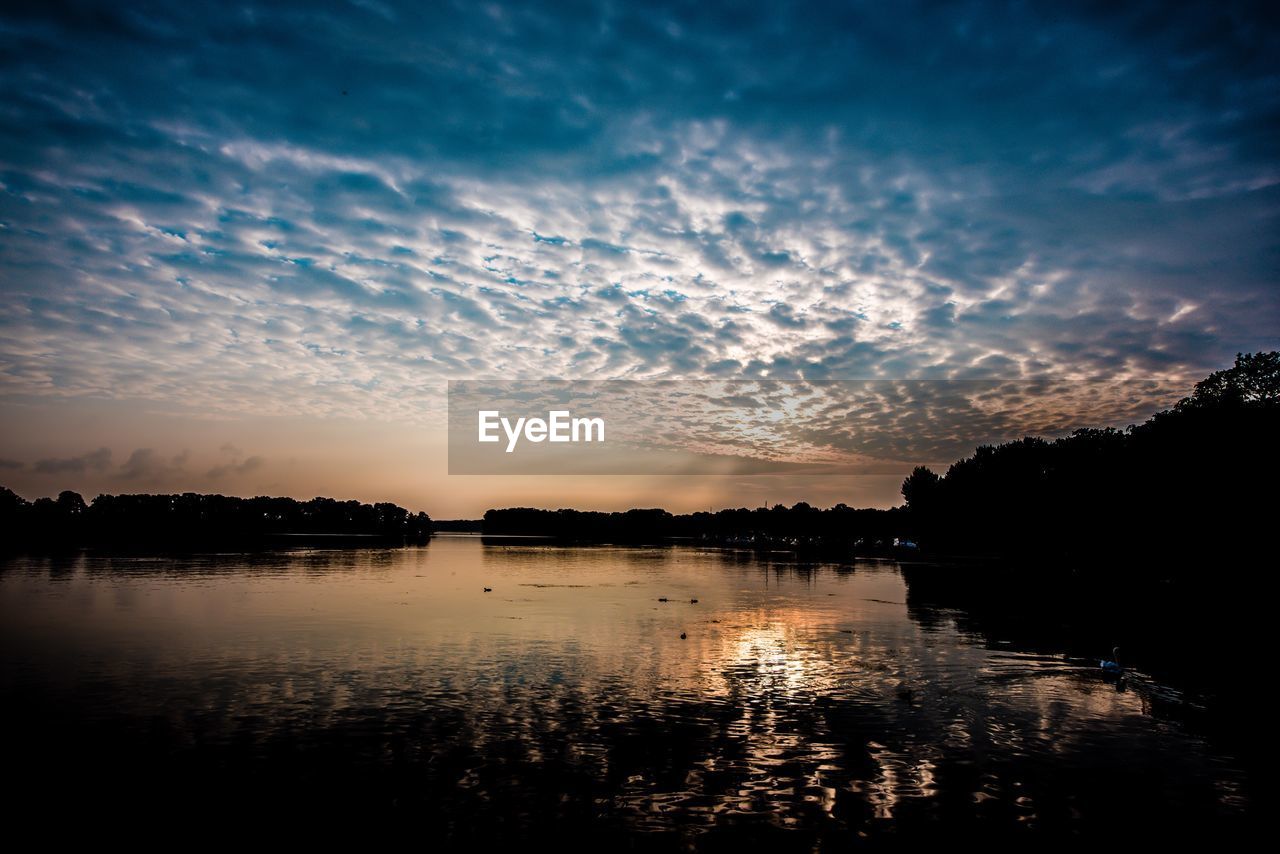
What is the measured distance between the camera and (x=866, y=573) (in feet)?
401

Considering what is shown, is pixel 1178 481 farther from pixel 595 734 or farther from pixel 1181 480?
pixel 595 734

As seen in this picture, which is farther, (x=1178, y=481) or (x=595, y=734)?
(x=1178, y=481)

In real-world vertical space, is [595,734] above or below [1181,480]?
below

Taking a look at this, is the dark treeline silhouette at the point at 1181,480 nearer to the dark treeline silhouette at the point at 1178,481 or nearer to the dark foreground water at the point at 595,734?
the dark treeline silhouette at the point at 1178,481

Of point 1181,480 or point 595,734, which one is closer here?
point 595,734

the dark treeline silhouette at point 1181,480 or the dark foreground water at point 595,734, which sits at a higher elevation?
the dark treeline silhouette at point 1181,480

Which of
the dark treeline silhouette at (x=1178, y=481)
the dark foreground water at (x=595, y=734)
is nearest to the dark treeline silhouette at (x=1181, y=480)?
the dark treeline silhouette at (x=1178, y=481)

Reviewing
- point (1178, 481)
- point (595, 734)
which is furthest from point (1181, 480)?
point (595, 734)

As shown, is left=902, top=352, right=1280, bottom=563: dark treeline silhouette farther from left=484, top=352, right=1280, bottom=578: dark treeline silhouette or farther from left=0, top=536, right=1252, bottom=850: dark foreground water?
left=0, top=536, right=1252, bottom=850: dark foreground water

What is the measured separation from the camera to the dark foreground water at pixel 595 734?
60.1ft

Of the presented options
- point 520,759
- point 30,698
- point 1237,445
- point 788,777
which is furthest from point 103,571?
point 1237,445

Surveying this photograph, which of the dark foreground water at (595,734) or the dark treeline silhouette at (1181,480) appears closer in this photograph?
the dark foreground water at (595,734)

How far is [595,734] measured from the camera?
24797 millimetres

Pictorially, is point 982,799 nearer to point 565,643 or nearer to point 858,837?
point 858,837
